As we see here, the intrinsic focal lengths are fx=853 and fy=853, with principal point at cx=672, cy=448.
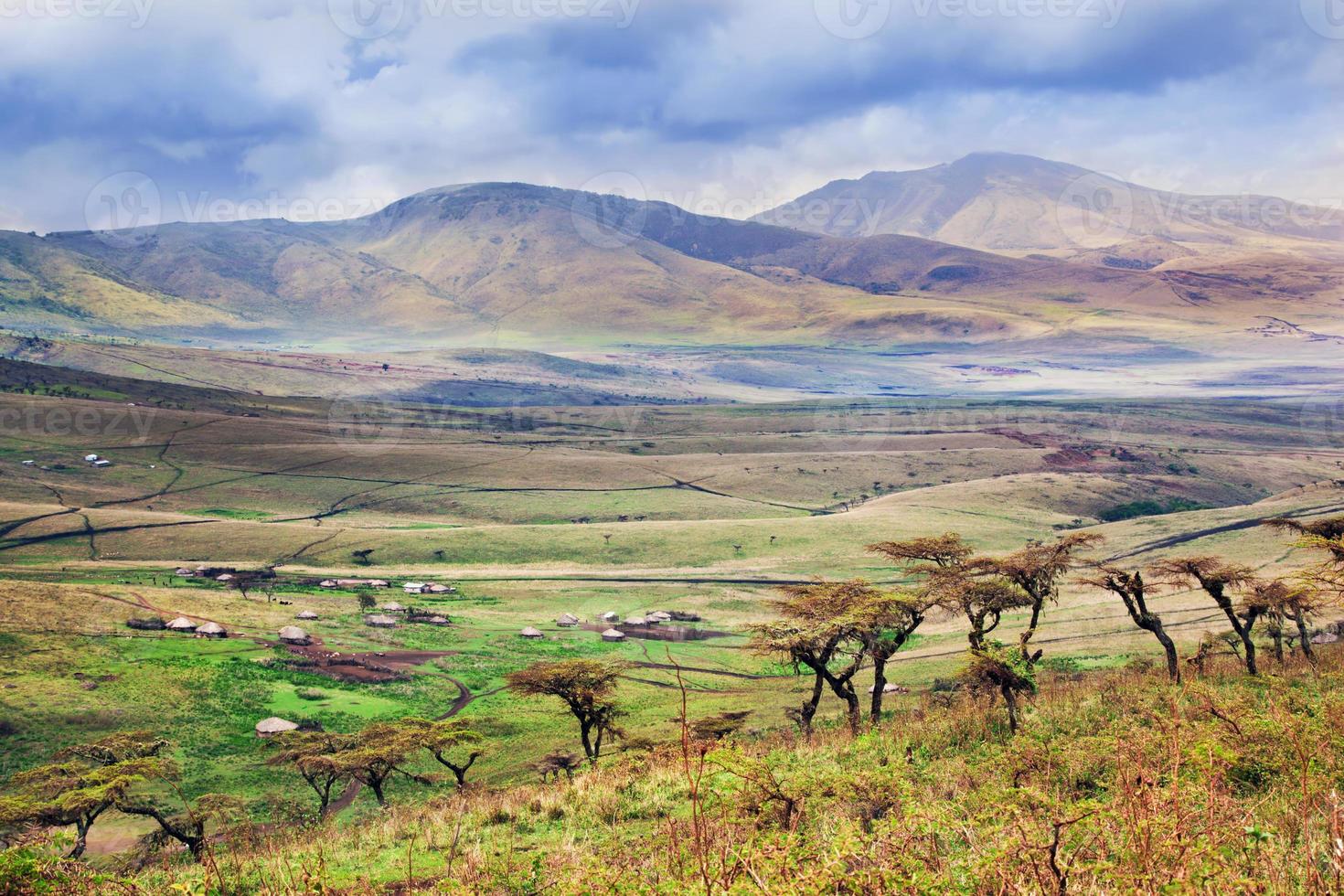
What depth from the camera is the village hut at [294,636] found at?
52.9 m

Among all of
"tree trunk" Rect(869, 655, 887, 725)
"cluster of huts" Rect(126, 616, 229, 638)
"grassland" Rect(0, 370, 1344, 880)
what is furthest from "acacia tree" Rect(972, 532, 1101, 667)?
"cluster of huts" Rect(126, 616, 229, 638)

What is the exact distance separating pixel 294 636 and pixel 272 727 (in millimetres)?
16540

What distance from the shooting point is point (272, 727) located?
37719mm

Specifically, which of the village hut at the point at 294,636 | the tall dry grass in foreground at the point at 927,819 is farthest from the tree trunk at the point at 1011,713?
the village hut at the point at 294,636

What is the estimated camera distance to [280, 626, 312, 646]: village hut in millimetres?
52938

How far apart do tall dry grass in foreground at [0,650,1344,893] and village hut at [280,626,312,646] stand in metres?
35.7

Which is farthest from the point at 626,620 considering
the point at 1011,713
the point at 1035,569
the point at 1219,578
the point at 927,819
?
the point at 927,819

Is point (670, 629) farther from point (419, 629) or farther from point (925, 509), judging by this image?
point (925, 509)

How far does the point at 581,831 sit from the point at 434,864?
223cm

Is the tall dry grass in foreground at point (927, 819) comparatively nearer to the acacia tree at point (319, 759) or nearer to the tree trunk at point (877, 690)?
the tree trunk at point (877, 690)

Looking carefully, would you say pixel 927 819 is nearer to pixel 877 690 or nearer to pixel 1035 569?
pixel 877 690

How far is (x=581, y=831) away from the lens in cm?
1335

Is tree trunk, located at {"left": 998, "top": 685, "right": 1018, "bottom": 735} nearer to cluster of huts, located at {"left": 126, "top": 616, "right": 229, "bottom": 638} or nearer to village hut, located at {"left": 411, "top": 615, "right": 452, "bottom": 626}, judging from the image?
cluster of huts, located at {"left": 126, "top": 616, "right": 229, "bottom": 638}

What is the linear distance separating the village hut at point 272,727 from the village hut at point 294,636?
1542 centimetres
